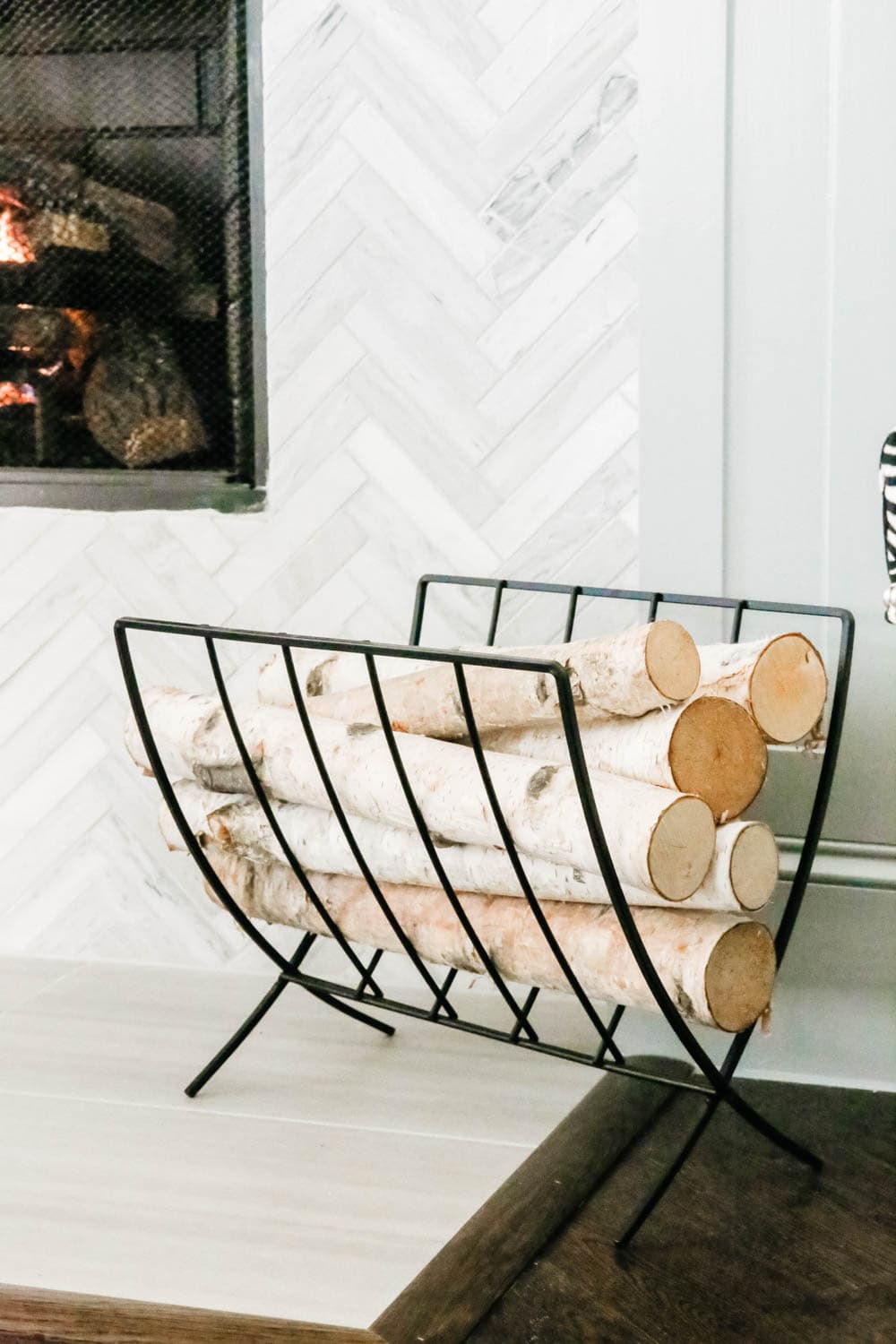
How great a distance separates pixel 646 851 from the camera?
0.97 metres

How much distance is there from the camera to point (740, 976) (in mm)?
1035

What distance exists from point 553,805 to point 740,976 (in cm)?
20

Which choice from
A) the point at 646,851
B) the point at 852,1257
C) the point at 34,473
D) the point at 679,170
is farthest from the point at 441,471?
the point at 852,1257

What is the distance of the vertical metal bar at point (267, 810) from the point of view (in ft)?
3.72

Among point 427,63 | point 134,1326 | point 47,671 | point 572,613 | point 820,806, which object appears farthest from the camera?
point 47,671

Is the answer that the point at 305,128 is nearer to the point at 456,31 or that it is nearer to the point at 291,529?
the point at 456,31

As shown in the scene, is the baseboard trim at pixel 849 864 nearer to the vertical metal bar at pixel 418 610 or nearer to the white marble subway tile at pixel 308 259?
the vertical metal bar at pixel 418 610

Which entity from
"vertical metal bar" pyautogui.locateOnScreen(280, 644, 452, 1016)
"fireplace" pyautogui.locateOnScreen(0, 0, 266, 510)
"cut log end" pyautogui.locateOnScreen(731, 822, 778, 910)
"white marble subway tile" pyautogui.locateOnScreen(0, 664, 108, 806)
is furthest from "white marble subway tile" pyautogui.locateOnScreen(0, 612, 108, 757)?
"cut log end" pyautogui.locateOnScreen(731, 822, 778, 910)

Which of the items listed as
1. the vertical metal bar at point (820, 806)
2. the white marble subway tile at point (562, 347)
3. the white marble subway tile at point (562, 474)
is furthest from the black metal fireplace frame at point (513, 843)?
the white marble subway tile at point (562, 347)

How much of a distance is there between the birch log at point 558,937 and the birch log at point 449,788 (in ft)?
0.22

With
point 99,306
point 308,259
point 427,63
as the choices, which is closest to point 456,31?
point 427,63

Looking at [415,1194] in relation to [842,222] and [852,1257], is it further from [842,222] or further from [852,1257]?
[842,222]

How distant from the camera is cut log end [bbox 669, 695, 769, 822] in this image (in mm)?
1030

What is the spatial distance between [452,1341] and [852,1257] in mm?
327
